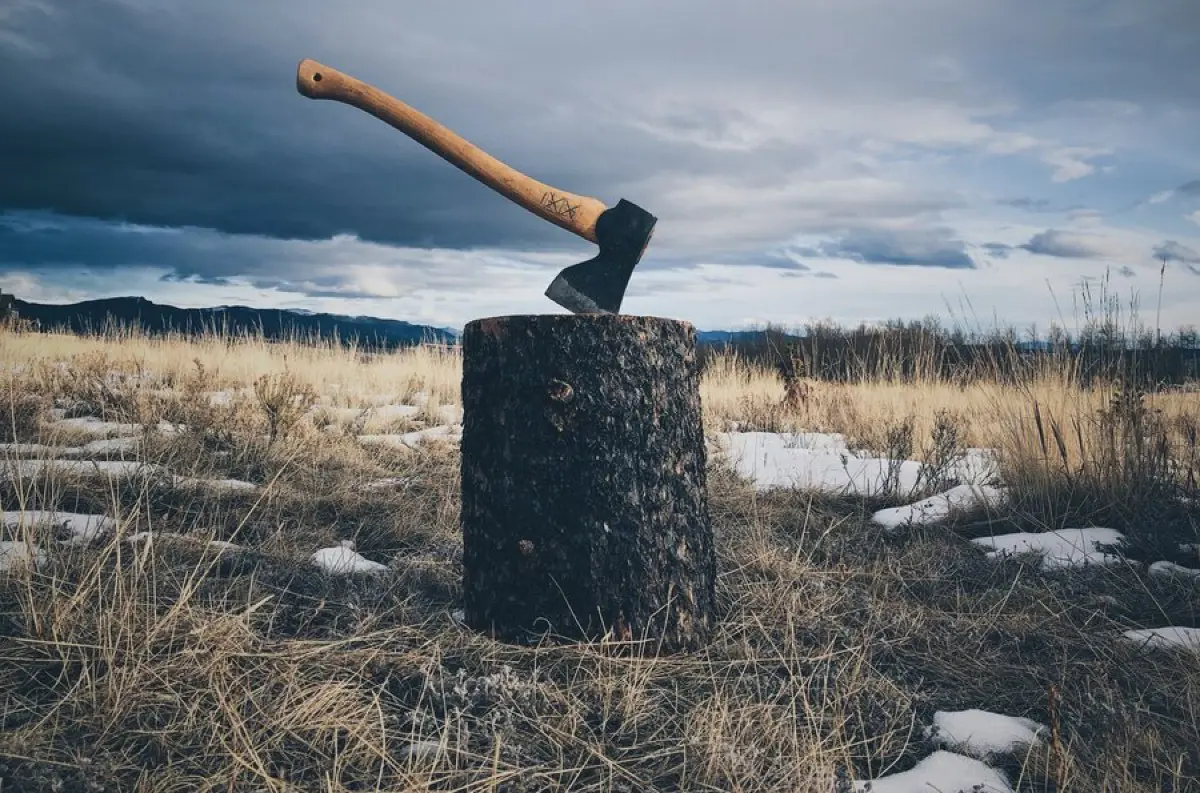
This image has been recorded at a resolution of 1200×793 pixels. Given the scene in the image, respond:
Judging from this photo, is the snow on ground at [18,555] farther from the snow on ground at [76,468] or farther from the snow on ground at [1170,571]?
the snow on ground at [1170,571]

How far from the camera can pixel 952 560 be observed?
11.2ft

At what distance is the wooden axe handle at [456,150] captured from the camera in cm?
299

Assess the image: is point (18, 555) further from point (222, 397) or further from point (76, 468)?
point (222, 397)

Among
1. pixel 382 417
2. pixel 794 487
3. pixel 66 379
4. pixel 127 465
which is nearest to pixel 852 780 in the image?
pixel 794 487

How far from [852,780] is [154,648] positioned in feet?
5.85

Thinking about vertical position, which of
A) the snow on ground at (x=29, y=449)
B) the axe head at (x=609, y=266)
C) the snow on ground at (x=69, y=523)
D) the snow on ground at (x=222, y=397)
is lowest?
the snow on ground at (x=69, y=523)

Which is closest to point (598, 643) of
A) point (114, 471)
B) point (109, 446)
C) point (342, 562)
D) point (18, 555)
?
point (342, 562)

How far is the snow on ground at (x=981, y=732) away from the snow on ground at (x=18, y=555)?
8.57ft

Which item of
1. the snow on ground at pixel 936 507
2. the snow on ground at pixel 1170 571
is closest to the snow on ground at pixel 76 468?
the snow on ground at pixel 936 507

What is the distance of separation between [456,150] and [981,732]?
2670mm

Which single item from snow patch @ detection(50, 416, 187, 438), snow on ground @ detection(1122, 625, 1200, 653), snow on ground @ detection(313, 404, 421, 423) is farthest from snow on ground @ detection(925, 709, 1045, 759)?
snow on ground @ detection(313, 404, 421, 423)

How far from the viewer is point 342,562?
3.10 m

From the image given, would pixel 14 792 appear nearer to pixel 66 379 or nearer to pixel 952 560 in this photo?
pixel 952 560

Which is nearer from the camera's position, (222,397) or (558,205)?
(558,205)
